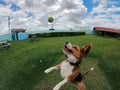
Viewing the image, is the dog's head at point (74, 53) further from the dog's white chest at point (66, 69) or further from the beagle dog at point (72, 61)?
the dog's white chest at point (66, 69)

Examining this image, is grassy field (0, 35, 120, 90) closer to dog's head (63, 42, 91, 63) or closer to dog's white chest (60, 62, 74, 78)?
dog's white chest (60, 62, 74, 78)

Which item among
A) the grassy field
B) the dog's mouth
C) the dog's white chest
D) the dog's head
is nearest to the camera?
the dog's mouth

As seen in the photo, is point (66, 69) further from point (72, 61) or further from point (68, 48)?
point (68, 48)

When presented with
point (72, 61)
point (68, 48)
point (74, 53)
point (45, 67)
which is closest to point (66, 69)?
point (72, 61)

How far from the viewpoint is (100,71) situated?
48.4ft

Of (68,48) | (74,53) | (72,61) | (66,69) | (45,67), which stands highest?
(68,48)

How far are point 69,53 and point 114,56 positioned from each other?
36.1 ft

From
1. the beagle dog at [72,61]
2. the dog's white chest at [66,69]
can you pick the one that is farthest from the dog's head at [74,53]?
the dog's white chest at [66,69]

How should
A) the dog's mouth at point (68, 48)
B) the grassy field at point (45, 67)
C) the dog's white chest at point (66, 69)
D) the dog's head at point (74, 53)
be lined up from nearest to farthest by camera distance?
the dog's mouth at point (68, 48) → the dog's head at point (74, 53) → the dog's white chest at point (66, 69) → the grassy field at point (45, 67)

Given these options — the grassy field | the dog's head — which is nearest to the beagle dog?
the dog's head

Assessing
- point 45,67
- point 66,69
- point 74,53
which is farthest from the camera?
point 45,67

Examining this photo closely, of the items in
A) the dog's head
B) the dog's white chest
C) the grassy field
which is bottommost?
the grassy field

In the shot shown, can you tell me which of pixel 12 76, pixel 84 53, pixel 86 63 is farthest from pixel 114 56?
pixel 84 53

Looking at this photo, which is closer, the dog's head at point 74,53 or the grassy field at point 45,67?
the dog's head at point 74,53
